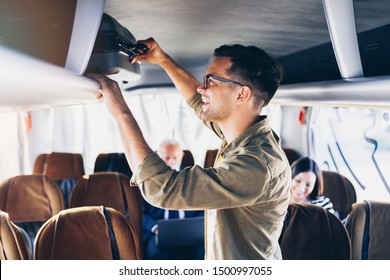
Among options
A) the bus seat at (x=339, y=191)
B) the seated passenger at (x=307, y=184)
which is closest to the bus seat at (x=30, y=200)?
the seated passenger at (x=307, y=184)

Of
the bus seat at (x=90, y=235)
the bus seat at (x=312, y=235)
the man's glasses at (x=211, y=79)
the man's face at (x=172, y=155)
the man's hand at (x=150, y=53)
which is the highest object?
the man's hand at (x=150, y=53)

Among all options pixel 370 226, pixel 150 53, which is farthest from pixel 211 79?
pixel 370 226

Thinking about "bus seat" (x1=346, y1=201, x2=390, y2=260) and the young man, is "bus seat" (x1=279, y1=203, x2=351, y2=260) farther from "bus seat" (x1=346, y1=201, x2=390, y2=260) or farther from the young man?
→ the young man

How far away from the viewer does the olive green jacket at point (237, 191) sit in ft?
3.33

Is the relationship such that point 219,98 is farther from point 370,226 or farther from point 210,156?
point 210,156

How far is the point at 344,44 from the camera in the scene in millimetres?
1197

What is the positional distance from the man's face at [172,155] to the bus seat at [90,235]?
5.81 feet

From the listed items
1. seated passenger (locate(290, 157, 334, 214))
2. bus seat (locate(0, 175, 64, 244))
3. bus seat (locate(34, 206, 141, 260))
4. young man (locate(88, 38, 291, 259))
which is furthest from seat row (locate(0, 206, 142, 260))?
seated passenger (locate(290, 157, 334, 214))

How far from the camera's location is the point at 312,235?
5.73 ft

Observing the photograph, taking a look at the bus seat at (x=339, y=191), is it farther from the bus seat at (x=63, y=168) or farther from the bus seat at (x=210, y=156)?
the bus seat at (x=63, y=168)

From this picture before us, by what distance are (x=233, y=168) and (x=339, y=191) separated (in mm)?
2055

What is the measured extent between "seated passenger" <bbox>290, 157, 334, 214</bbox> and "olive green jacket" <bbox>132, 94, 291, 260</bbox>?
1.52 m

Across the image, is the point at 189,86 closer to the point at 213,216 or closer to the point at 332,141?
the point at 213,216
